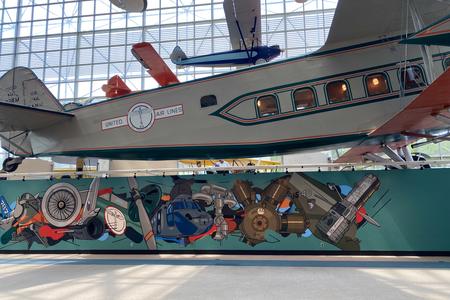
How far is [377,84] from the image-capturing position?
7.41m

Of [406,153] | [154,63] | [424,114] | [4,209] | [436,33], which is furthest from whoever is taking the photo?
[154,63]

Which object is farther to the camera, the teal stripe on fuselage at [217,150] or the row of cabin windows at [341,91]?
the teal stripe on fuselage at [217,150]

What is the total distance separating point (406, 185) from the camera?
8.36 meters

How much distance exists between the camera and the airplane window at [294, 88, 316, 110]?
298 inches

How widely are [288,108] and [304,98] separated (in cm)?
45

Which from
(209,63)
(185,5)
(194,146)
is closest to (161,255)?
(194,146)

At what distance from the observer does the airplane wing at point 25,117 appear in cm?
772

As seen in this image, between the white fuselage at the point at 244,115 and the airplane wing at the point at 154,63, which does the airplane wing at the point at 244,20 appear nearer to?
the airplane wing at the point at 154,63

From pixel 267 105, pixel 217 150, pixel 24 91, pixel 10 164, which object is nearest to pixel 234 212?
pixel 217 150

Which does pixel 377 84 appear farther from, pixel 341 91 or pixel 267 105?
pixel 267 105

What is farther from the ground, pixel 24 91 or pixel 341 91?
pixel 24 91

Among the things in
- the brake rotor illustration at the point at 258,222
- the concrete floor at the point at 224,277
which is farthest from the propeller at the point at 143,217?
the brake rotor illustration at the point at 258,222

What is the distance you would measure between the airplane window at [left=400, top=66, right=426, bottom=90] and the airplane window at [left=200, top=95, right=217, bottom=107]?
4333mm

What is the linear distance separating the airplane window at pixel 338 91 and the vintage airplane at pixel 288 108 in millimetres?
22
